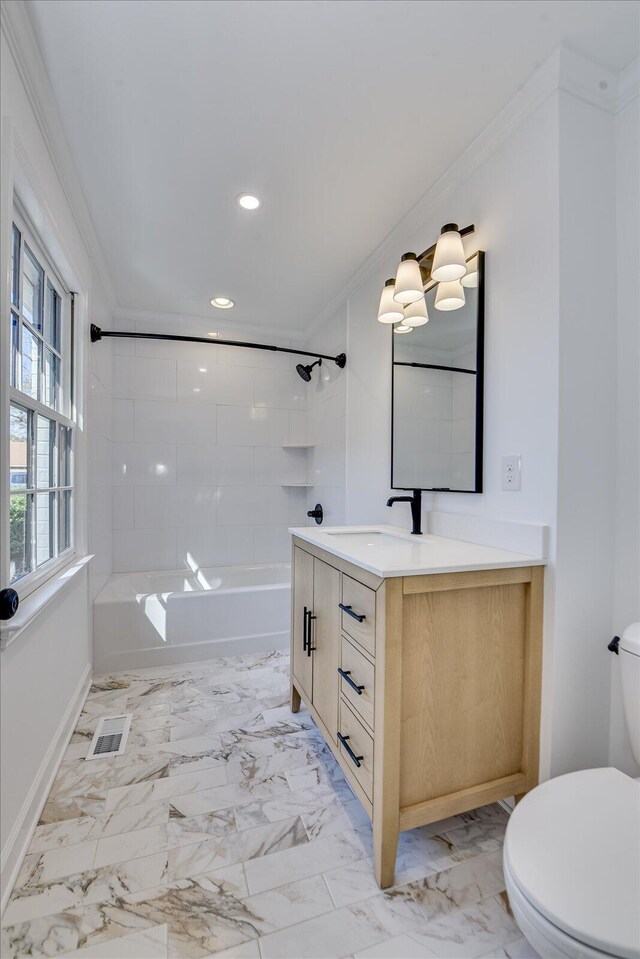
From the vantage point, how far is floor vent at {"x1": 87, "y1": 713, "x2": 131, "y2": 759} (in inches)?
68.2

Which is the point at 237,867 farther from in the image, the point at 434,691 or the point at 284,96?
the point at 284,96

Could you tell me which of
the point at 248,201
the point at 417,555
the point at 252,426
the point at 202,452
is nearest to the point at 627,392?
the point at 417,555

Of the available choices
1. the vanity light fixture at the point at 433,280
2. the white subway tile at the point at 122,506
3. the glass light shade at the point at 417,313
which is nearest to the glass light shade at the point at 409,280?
the vanity light fixture at the point at 433,280

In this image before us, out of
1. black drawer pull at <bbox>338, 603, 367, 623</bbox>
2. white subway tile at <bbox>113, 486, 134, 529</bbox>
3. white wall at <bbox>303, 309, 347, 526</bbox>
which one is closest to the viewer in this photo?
black drawer pull at <bbox>338, 603, 367, 623</bbox>

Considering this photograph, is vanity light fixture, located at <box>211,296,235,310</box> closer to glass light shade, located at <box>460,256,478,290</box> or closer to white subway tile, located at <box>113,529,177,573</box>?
white subway tile, located at <box>113,529,177,573</box>

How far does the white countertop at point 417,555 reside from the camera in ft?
3.84

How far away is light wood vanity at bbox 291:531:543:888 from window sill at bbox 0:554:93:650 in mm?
933

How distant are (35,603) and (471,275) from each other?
1.91m

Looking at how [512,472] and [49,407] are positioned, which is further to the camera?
[49,407]

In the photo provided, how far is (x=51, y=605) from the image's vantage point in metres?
1.58

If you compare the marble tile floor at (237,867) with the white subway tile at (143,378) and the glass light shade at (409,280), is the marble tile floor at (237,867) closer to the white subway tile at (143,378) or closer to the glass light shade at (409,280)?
the glass light shade at (409,280)

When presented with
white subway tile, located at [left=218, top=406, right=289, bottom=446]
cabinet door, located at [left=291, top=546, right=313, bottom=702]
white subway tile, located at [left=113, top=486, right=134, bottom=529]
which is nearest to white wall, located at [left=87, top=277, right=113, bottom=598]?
white subway tile, located at [left=113, top=486, right=134, bottom=529]

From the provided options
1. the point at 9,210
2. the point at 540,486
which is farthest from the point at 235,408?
the point at 540,486

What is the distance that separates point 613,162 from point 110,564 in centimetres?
338
